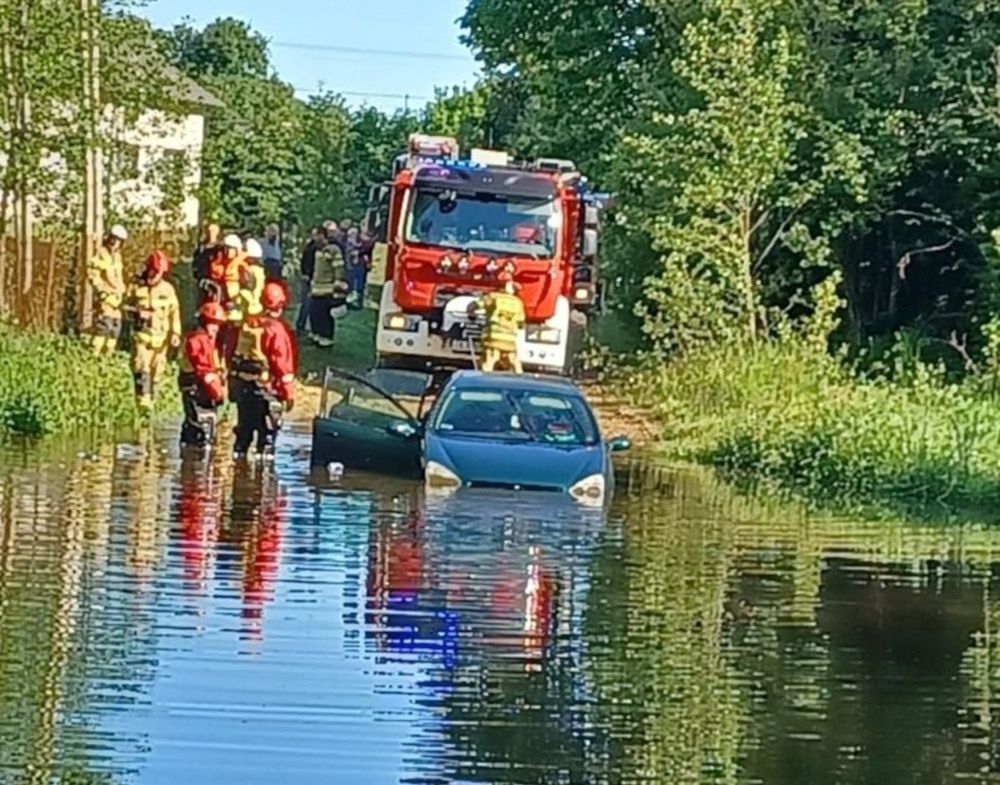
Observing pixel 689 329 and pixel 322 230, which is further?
pixel 322 230

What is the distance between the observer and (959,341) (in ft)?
131

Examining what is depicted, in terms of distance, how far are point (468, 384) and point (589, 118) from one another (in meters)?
24.1

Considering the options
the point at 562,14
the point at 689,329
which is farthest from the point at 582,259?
the point at 562,14

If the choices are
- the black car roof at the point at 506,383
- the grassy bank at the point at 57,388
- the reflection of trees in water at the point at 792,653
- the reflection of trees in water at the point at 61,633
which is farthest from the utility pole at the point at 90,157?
the reflection of trees in water at the point at 792,653

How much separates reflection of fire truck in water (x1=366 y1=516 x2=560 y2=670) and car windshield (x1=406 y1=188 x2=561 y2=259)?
14.0 meters

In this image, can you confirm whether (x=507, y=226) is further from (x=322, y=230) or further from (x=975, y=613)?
(x=975, y=613)

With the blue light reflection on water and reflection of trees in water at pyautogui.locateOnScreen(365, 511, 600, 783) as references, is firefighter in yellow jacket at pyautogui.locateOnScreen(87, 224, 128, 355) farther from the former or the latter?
reflection of trees in water at pyautogui.locateOnScreen(365, 511, 600, 783)

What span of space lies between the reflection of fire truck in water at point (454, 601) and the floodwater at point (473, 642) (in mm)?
38

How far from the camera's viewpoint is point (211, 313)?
963 inches

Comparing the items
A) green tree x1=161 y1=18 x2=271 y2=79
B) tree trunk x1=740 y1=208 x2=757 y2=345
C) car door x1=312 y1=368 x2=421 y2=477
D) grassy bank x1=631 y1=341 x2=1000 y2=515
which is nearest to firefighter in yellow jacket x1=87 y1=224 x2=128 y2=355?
car door x1=312 y1=368 x2=421 y2=477

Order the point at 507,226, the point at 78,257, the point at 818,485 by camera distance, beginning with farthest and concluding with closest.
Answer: the point at 78,257, the point at 507,226, the point at 818,485

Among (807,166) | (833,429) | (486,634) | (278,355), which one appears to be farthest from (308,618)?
(807,166)

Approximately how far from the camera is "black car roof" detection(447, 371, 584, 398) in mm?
22453

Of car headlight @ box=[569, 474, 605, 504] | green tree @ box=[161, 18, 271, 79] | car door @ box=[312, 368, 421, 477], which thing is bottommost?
car headlight @ box=[569, 474, 605, 504]
